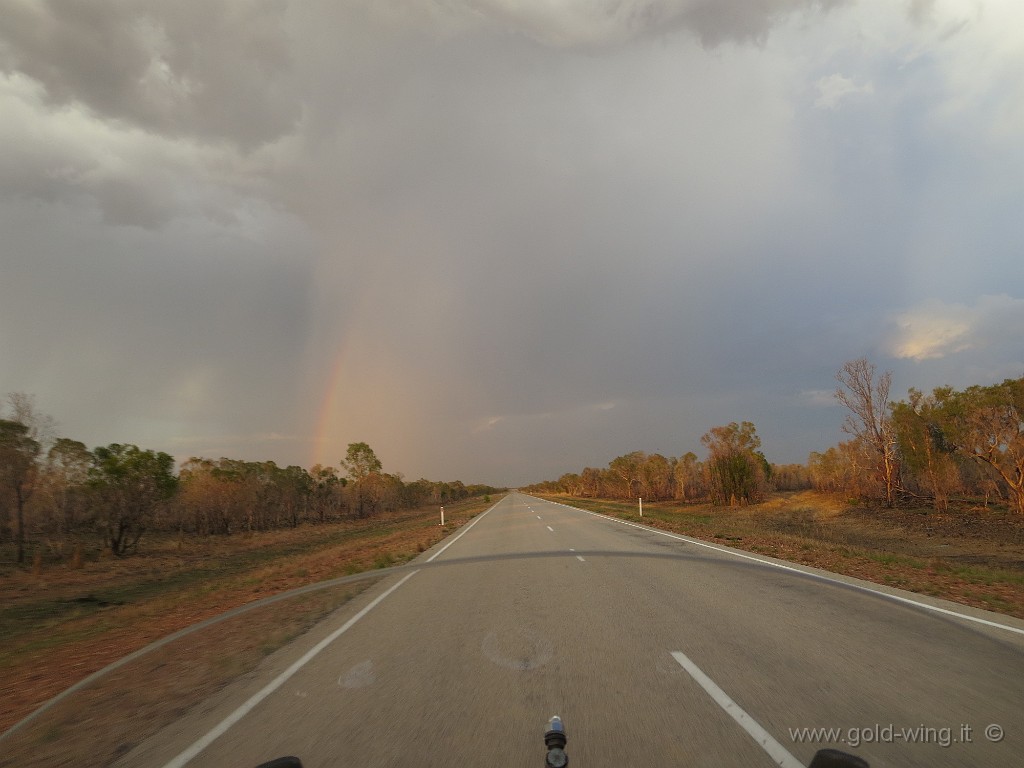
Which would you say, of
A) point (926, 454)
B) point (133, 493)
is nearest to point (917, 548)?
point (926, 454)

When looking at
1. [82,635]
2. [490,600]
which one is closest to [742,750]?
[490,600]

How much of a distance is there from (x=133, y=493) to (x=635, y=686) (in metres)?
38.4

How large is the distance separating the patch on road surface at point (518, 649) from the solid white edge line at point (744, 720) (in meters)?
1.51

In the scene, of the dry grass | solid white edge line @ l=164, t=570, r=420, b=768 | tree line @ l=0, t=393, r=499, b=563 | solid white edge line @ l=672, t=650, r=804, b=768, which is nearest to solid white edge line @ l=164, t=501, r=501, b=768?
solid white edge line @ l=164, t=570, r=420, b=768

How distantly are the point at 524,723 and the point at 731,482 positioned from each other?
63079mm

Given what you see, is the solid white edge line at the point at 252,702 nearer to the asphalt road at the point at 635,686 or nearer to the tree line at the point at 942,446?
the asphalt road at the point at 635,686

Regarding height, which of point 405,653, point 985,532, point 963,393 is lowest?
point 985,532

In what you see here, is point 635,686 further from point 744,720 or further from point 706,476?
point 706,476

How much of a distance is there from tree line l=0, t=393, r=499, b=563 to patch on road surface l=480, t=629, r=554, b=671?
1315 inches

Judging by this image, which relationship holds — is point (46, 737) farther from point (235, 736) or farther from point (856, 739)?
point (856, 739)

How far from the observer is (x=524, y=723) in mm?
4062

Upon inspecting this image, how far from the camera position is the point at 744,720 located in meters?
3.93

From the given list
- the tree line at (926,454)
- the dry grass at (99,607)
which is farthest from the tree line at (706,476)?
the dry grass at (99,607)

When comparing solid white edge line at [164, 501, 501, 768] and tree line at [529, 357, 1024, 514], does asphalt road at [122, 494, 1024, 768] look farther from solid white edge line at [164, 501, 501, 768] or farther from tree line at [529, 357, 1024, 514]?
tree line at [529, 357, 1024, 514]
